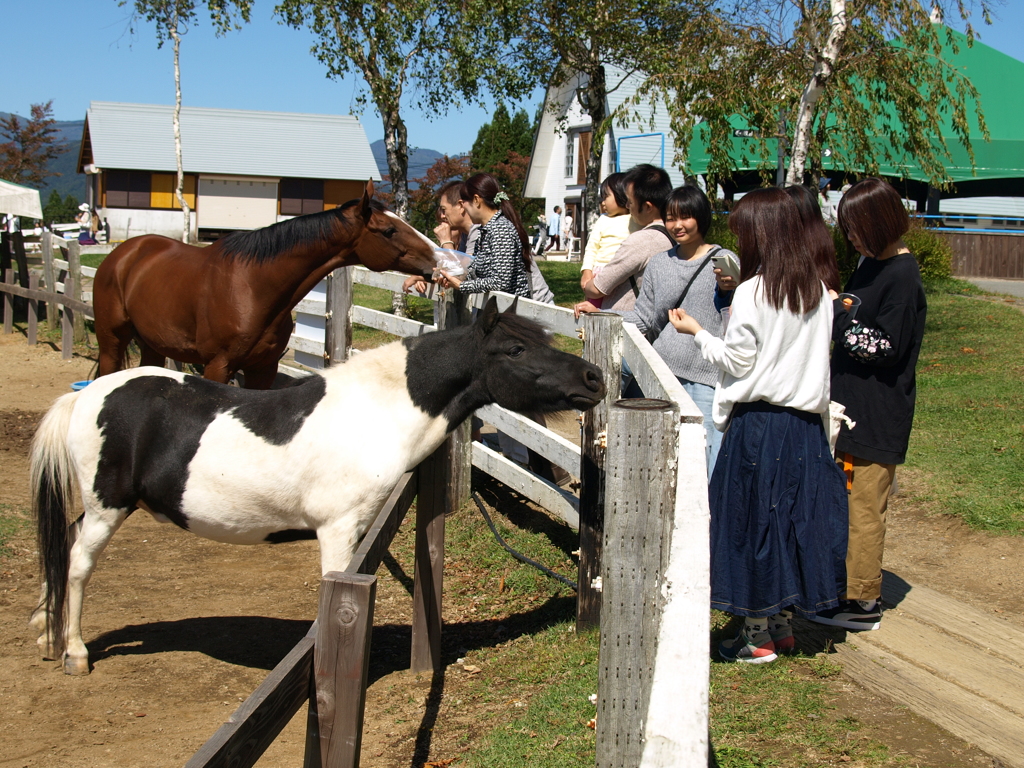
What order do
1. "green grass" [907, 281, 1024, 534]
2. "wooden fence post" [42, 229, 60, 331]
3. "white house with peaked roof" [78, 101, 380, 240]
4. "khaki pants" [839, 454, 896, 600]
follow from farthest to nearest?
1. "white house with peaked roof" [78, 101, 380, 240]
2. "wooden fence post" [42, 229, 60, 331]
3. "green grass" [907, 281, 1024, 534]
4. "khaki pants" [839, 454, 896, 600]

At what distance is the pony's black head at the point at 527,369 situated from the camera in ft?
11.3

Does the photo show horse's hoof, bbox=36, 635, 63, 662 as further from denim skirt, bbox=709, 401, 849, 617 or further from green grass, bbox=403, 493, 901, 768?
denim skirt, bbox=709, 401, 849, 617

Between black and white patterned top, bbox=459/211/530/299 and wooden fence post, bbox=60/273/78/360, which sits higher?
black and white patterned top, bbox=459/211/530/299

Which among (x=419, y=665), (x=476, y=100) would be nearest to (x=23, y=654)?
(x=419, y=665)

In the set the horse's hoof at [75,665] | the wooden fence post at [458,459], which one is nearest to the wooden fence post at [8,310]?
the wooden fence post at [458,459]

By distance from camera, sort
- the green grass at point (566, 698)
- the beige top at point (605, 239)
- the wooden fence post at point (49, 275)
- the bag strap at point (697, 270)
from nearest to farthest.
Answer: the green grass at point (566, 698), the bag strap at point (697, 270), the beige top at point (605, 239), the wooden fence post at point (49, 275)

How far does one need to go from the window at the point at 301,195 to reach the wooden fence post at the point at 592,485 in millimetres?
40670

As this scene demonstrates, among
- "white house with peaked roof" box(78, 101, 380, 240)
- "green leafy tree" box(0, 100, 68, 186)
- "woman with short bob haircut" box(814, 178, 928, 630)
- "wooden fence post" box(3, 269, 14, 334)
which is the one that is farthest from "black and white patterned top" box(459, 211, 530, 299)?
"green leafy tree" box(0, 100, 68, 186)

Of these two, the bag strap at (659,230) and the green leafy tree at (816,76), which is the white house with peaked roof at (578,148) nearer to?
the green leafy tree at (816,76)

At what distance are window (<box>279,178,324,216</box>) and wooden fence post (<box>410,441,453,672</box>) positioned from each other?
40.7 metres

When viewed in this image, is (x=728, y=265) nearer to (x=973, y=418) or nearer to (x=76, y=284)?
(x=973, y=418)

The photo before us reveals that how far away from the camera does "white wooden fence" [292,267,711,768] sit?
3.92ft

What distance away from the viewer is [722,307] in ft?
13.5

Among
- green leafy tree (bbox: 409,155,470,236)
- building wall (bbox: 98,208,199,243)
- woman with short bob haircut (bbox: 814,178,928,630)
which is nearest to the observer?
woman with short bob haircut (bbox: 814,178,928,630)
